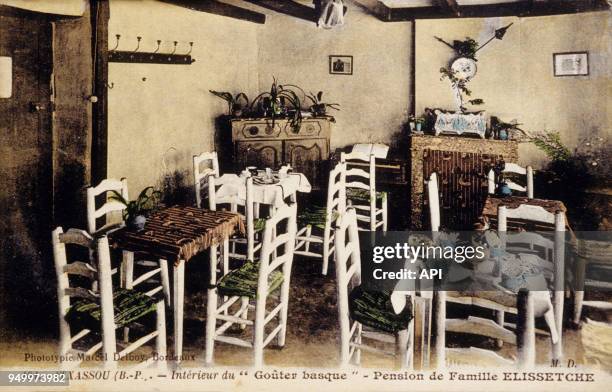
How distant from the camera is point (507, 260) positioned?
223 cm

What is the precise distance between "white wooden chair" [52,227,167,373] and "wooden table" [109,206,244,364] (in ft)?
0.49

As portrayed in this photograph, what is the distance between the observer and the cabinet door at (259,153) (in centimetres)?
451

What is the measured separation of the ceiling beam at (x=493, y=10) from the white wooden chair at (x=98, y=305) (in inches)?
117

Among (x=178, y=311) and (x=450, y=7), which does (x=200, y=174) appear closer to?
(x=178, y=311)

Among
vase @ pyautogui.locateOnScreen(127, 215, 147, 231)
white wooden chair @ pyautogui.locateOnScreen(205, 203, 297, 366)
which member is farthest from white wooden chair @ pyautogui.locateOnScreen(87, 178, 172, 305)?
white wooden chair @ pyautogui.locateOnScreen(205, 203, 297, 366)

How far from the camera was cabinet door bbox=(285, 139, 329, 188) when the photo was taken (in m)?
4.60

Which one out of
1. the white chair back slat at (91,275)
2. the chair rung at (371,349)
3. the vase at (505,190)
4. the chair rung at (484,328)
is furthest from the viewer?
the vase at (505,190)

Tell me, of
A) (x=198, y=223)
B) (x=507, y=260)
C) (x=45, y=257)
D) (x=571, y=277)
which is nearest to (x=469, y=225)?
(x=571, y=277)

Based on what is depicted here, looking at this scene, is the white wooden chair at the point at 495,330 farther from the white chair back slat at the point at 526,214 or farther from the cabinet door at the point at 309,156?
the cabinet door at the point at 309,156

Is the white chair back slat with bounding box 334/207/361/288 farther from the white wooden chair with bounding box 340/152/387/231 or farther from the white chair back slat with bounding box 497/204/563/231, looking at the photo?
the white wooden chair with bounding box 340/152/387/231

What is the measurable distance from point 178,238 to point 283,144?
2.45 metres

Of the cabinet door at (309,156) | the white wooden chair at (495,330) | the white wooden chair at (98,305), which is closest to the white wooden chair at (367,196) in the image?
the cabinet door at (309,156)

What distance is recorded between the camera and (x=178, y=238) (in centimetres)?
229

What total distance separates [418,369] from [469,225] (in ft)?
8.98
